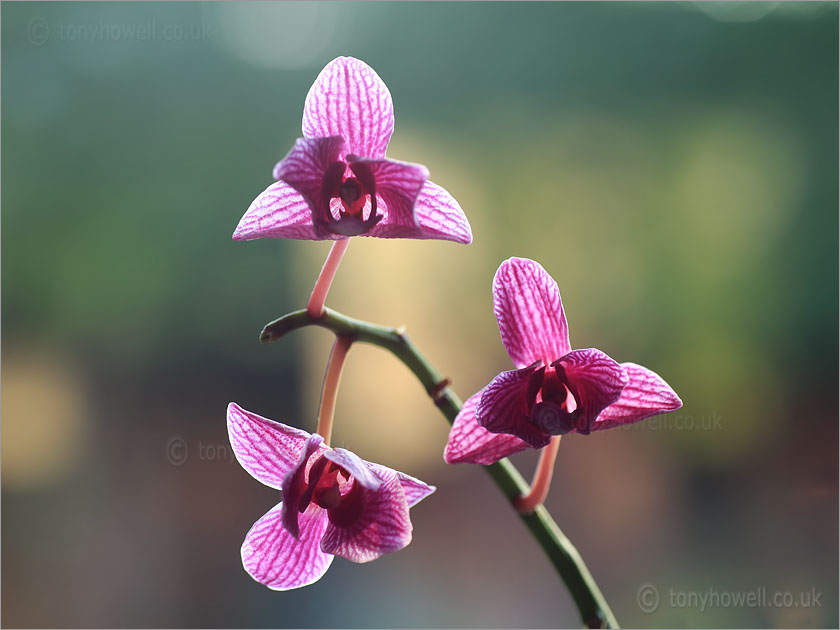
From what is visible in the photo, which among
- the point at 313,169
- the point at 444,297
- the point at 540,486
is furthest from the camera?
the point at 444,297

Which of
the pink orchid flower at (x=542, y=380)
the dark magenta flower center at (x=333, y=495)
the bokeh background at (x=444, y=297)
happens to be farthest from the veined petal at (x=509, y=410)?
the bokeh background at (x=444, y=297)

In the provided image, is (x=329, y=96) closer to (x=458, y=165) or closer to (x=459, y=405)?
(x=459, y=405)

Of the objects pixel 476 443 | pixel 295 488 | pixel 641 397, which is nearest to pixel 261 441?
pixel 295 488

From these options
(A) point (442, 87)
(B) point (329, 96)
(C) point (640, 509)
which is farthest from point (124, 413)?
(B) point (329, 96)

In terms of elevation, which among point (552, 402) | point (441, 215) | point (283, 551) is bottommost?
point (283, 551)

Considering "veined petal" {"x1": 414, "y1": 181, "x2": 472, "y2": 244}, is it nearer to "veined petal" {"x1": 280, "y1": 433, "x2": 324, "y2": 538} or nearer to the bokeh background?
"veined petal" {"x1": 280, "y1": 433, "x2": 324, "y2": 538}

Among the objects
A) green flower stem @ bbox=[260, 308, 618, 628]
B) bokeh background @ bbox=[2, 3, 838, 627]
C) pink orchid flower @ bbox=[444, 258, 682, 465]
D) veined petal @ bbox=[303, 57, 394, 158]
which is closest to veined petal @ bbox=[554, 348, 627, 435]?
pink orchid flower @ bbox=[444, 258, 682, 465]

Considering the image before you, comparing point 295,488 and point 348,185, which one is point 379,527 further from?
point 348,185
